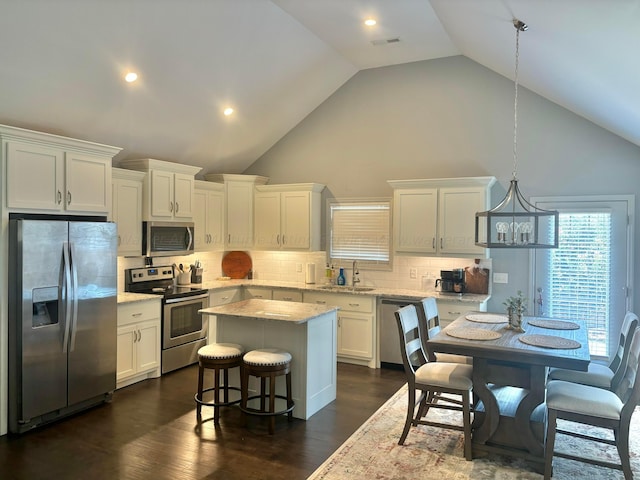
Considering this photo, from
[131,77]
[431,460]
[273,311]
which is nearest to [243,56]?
[131,77]

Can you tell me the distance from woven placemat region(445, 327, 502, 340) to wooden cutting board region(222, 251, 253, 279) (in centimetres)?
402

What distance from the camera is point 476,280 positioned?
232 inches

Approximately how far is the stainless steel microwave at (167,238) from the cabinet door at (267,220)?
43.3 inches

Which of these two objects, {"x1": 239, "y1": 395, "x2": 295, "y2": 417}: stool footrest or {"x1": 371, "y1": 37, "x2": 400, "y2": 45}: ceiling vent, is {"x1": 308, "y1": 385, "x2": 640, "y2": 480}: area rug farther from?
{"x1": 371, "y1": 37, "x2": 400, "y2": 45}: ceiling vent

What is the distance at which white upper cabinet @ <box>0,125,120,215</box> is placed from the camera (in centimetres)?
394

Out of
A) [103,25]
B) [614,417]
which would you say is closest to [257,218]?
[103,25]

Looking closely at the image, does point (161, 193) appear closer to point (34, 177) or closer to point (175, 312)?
point (175, 312)

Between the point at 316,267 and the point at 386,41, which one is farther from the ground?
the point at 386,41

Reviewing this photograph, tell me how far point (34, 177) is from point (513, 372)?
4213 millimetres

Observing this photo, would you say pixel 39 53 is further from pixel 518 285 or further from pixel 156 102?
pixel 518 285

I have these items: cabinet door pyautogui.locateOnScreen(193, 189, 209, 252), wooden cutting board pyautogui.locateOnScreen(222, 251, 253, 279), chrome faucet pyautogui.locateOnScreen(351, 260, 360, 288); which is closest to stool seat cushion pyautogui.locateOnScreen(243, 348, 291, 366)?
chrome faucet pyautogui.locateOnScreen(351, 260, 360, 288)

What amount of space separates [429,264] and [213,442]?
3.53 metres

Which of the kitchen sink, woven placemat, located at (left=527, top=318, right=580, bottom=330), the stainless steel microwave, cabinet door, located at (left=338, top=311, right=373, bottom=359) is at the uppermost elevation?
the stainless steel microwave

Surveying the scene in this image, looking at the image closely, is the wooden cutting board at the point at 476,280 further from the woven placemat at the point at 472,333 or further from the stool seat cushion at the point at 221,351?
the stool seat cushion at the point at 221,351
